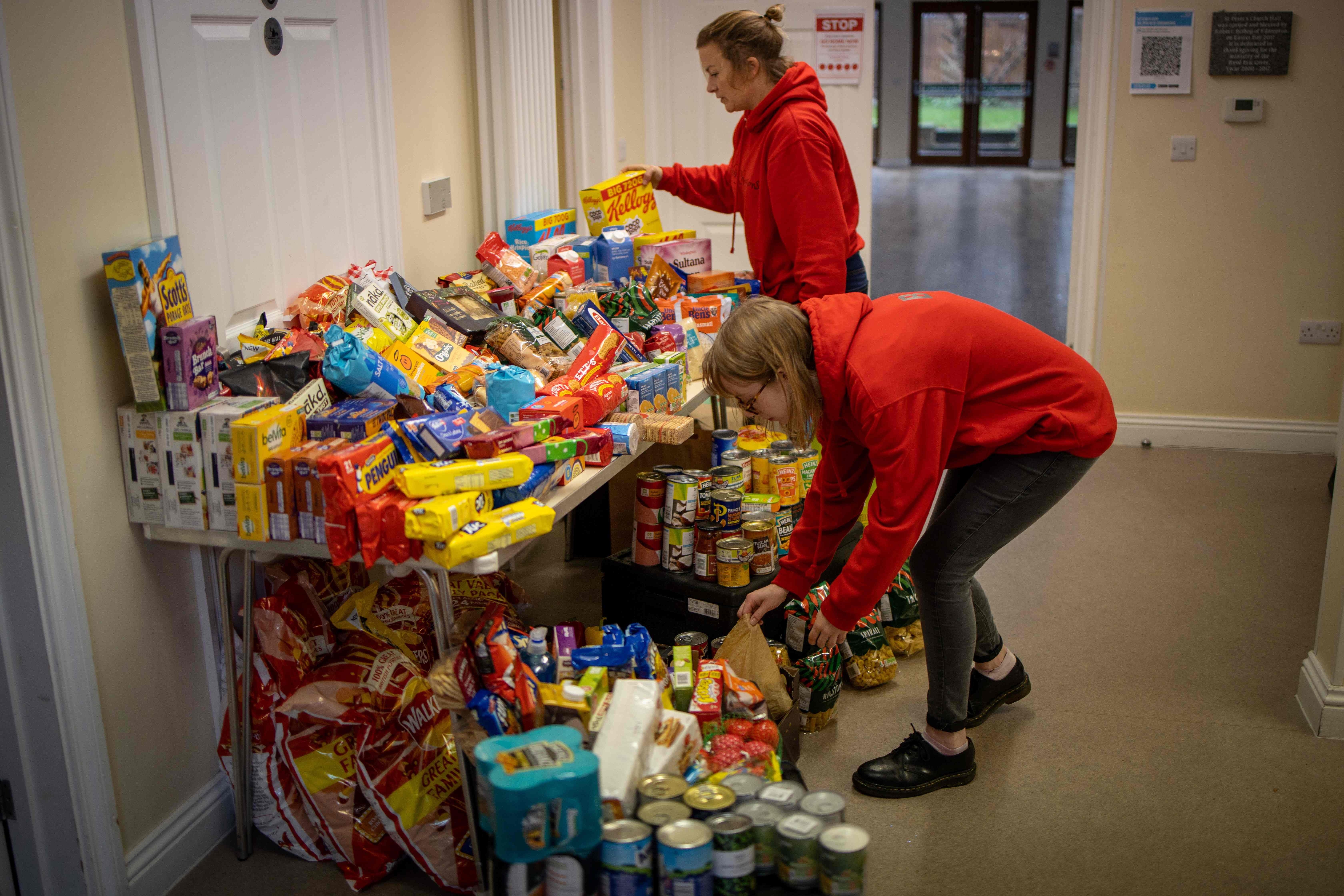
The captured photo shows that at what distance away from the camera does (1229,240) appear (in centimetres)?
464

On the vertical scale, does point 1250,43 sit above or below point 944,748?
above

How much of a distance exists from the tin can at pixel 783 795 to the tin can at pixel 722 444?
1.36 m

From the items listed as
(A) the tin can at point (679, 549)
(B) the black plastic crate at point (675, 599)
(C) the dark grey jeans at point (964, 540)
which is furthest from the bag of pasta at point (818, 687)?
(A) the tin can at point (679, 549)

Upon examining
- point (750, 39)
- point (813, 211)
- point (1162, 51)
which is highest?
point (1162, 51)

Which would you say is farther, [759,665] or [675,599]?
[675,599]

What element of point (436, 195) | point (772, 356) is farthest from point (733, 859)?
point (436, 195)

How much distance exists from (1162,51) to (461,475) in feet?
13.0

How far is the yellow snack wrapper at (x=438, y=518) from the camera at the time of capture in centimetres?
184

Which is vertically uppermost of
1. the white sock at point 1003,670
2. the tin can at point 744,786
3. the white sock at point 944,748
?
the tin can at point 744,786

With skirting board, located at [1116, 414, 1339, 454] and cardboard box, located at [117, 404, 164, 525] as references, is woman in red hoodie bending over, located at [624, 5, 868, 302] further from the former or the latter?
skirting board, located at [1116, 414, 1339, 454]

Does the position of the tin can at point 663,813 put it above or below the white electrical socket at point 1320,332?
below

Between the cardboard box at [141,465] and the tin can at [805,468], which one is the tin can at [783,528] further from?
the cardboard box at [141,465]

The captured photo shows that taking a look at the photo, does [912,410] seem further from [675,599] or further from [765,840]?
[675,599]

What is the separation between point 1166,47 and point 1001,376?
10.7ft
